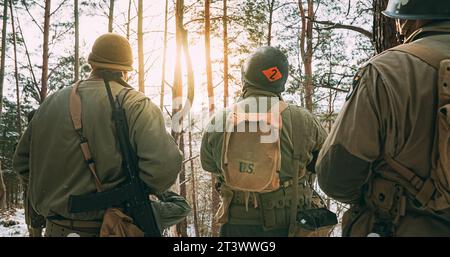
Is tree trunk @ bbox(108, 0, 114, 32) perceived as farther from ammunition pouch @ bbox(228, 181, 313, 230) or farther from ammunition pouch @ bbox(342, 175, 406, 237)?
ammunition pouch @ bbox(342, 175, 406, 237)

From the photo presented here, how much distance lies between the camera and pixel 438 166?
1.98m

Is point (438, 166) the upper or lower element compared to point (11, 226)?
upper

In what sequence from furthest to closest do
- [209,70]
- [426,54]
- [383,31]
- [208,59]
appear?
[209,70]
[208,59]
[383,31]
[426,54]

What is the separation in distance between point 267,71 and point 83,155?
1.95 meters

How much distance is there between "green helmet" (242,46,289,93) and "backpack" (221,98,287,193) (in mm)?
363

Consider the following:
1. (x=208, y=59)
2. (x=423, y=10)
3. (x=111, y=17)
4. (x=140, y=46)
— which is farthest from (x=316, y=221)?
(x=111, y=17)

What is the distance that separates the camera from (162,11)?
17.8 meters

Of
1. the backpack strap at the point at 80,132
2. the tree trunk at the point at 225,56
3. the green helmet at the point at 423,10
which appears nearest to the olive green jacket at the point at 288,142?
the backpack strap at the point at 80,132

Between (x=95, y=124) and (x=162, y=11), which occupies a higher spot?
(x=162, y=11)

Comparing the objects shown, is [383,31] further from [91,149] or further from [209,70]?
[209,70]

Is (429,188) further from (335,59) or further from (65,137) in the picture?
(335,59)

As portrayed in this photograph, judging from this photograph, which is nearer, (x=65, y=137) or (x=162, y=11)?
(x=65, y=137)
